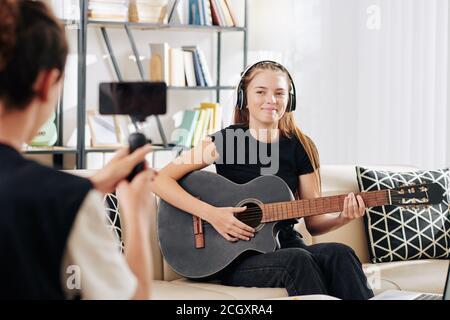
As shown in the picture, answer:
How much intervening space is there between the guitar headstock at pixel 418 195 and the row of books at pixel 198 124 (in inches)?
82.0

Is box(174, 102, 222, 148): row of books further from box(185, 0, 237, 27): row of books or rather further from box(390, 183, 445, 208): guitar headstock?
box(390, 183, 445, 208): guitar headstock

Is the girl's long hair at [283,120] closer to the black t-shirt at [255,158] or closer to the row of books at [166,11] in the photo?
the black t-shirt at [255,158]

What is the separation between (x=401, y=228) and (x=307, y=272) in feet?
2.04

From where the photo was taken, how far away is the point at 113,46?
445cm

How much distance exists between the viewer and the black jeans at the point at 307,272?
2418 mm

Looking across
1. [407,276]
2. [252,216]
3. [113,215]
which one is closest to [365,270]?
[407,276]

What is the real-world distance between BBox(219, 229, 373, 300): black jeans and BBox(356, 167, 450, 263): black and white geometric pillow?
1.41ft

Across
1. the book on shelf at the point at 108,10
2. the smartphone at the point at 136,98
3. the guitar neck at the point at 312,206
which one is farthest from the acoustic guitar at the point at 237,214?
the book on shelf at the point at 108,10

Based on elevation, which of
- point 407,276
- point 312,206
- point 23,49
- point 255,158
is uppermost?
point 23,49

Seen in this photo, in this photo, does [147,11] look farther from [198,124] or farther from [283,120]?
[283,120]

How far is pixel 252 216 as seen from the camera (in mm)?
2568

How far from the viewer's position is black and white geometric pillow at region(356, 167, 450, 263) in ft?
9.49
